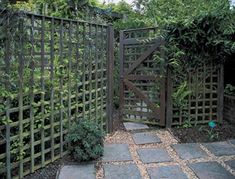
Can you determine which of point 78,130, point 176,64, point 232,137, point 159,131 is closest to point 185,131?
point 159,131

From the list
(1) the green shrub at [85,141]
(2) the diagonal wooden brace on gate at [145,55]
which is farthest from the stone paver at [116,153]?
(2) the diagonal wooden brace on gate at [145,55]

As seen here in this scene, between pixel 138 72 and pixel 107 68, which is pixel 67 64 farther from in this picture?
pixel 138 72

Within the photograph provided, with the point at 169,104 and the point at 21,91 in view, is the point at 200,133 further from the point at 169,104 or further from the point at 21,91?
the point at 21,91

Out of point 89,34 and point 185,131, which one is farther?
point 185,131

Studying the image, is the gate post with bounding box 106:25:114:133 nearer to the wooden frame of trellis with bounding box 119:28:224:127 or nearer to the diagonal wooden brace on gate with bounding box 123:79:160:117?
the wooden frame of trellis with bounding box 119:28:224:127

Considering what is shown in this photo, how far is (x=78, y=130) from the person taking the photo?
11.4 feet

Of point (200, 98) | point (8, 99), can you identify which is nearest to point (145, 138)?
point (200, 98)

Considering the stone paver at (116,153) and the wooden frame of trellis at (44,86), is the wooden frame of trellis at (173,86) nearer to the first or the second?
the wooden frame of trellis at (44,86)

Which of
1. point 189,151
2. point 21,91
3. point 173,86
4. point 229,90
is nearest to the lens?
point 21,91

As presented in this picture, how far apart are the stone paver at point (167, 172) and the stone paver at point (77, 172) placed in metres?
0.65

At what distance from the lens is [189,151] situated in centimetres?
377

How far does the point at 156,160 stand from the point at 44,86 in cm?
163

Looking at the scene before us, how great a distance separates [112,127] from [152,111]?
0.85 metres

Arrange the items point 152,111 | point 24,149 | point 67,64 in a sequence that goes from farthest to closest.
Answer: point 152,111, point 67,64, point 24,149
